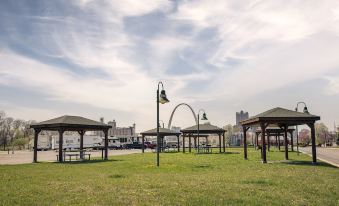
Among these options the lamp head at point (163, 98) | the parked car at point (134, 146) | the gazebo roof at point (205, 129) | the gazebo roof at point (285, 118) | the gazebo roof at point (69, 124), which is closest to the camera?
the lamp head at point (163, 98)

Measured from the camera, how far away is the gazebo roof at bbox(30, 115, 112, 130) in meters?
29.5

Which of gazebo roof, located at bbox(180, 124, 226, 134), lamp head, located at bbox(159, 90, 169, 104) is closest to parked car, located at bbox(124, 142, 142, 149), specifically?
gazebo roof, located at bbox(180, 124, 226, 134)

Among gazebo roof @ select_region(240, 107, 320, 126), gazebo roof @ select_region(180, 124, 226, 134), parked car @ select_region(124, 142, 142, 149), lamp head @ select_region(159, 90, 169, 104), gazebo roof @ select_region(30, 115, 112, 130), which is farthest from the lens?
parked car @ select_region(124, 142, 142, 149)

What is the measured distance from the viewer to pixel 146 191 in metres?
11.3

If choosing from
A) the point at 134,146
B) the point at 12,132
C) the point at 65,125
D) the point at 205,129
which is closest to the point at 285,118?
the point at 65,125

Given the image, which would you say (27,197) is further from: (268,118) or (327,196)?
(268,118)

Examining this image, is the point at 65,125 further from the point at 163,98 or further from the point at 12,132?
the point at 12,132

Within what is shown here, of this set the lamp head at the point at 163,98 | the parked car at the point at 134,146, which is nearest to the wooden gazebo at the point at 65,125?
the lamp head at the point at 163,98

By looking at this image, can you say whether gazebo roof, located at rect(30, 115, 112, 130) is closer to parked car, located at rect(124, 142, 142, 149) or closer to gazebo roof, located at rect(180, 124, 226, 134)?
gazebo roof, located at rect(180, 124, 226, 134)

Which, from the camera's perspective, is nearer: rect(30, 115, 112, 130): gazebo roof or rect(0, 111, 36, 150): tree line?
rect(30, 115, 112, 130): gazebo roof

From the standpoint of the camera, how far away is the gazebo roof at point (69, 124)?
29.5 metres

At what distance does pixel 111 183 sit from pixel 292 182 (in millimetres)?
7170

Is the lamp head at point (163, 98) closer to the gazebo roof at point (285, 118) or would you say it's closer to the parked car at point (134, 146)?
the gazebo roof at point (285, 118)

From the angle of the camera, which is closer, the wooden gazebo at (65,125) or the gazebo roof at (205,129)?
the wooden gazebo at (65,125)
